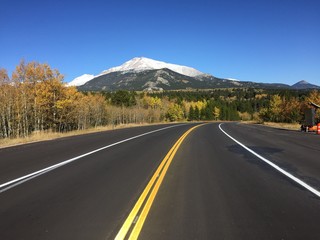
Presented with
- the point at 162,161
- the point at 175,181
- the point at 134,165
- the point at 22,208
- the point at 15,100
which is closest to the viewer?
the point at 22,208

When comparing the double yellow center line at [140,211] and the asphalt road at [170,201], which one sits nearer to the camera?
the double yellow center line at [140,211]

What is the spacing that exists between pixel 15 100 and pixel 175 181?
39.2 m

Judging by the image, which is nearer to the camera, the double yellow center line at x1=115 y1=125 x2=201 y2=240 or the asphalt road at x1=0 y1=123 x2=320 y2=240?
the double yellow center line at x1=115 y1=125 x2=201 y2=240

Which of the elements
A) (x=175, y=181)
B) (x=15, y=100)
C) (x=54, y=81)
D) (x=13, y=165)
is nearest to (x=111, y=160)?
(x=13, y=165)

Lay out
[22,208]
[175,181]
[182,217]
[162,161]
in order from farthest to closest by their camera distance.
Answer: [162,161]
[175,181]
[22,208]
[182,217]

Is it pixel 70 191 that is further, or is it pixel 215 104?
pixel 215 104

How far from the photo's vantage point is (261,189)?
825 cm

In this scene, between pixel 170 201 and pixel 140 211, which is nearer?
pixel 140 211

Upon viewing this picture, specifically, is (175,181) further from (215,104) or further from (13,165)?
(215,104)

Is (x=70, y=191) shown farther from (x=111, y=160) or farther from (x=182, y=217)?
(x=111, y=160)

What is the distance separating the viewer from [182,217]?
610cm

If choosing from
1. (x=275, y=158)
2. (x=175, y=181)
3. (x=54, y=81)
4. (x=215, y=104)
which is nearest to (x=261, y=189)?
(x=175, y=181)

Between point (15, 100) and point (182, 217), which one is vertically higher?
point (15, 100)

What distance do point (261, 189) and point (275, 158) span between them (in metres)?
5.96
